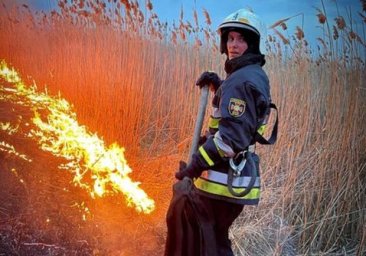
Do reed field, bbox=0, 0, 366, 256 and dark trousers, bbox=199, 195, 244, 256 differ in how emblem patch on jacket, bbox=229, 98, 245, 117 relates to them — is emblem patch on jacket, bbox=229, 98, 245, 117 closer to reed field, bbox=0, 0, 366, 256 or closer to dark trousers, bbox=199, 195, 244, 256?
dark trousers, bbox=199, 195, 244, 256

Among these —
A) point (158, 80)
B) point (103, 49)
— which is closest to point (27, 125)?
point (103, 49)

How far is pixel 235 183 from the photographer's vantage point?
1.47 meters

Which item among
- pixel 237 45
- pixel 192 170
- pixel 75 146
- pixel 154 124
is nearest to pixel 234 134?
pixel 192 170

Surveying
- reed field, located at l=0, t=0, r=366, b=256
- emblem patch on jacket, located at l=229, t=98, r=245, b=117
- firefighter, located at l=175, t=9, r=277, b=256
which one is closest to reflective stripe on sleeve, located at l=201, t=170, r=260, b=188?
firefighter, located at l=175, t=9, r=277, b=256

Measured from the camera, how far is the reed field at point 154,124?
246 cm

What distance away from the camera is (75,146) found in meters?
2.85

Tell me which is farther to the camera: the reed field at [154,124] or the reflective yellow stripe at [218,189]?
the reed field at [154,124]

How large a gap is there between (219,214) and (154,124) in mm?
1796

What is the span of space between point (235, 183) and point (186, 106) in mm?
1733

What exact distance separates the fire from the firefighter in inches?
44.0

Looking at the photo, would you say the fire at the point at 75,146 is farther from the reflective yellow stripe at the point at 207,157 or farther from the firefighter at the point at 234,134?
the reflective yellow stripe at the point at 207,157

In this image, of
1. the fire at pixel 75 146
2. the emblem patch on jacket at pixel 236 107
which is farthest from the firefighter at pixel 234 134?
the fire at pixel 75 146

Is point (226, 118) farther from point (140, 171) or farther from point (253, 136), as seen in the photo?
point (140, 171)

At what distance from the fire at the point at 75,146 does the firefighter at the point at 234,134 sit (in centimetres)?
112
